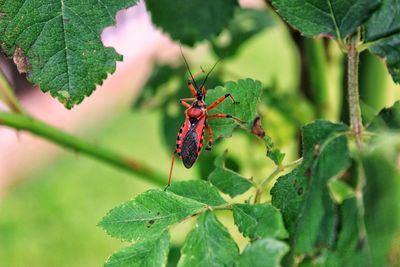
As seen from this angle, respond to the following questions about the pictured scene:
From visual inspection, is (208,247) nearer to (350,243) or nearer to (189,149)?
(350,243)

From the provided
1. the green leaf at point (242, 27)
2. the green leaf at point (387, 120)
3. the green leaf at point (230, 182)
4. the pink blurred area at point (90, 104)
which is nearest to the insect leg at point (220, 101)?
the green leaf at point (230, 182)

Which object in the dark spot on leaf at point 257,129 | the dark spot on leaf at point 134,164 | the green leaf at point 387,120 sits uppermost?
the green leaf at point 387,120

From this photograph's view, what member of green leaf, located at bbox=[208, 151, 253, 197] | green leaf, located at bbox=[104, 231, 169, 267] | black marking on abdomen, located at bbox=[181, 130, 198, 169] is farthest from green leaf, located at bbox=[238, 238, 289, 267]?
black marking on abdomen, located at bbox=[181, 130, 198, 169]

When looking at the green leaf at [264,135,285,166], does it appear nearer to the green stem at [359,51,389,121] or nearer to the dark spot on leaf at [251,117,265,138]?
the dark spot on leaf at [251,117,265,138]

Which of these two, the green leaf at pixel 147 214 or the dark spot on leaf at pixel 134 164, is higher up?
the green leaf at pixel 147 214

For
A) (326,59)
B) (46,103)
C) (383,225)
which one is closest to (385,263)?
(383,225)

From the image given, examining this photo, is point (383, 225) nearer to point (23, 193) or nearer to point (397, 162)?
point (397, 162)

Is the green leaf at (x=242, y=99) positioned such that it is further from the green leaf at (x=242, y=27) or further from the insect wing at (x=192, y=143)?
the green leaf at (x=242, y=27)
